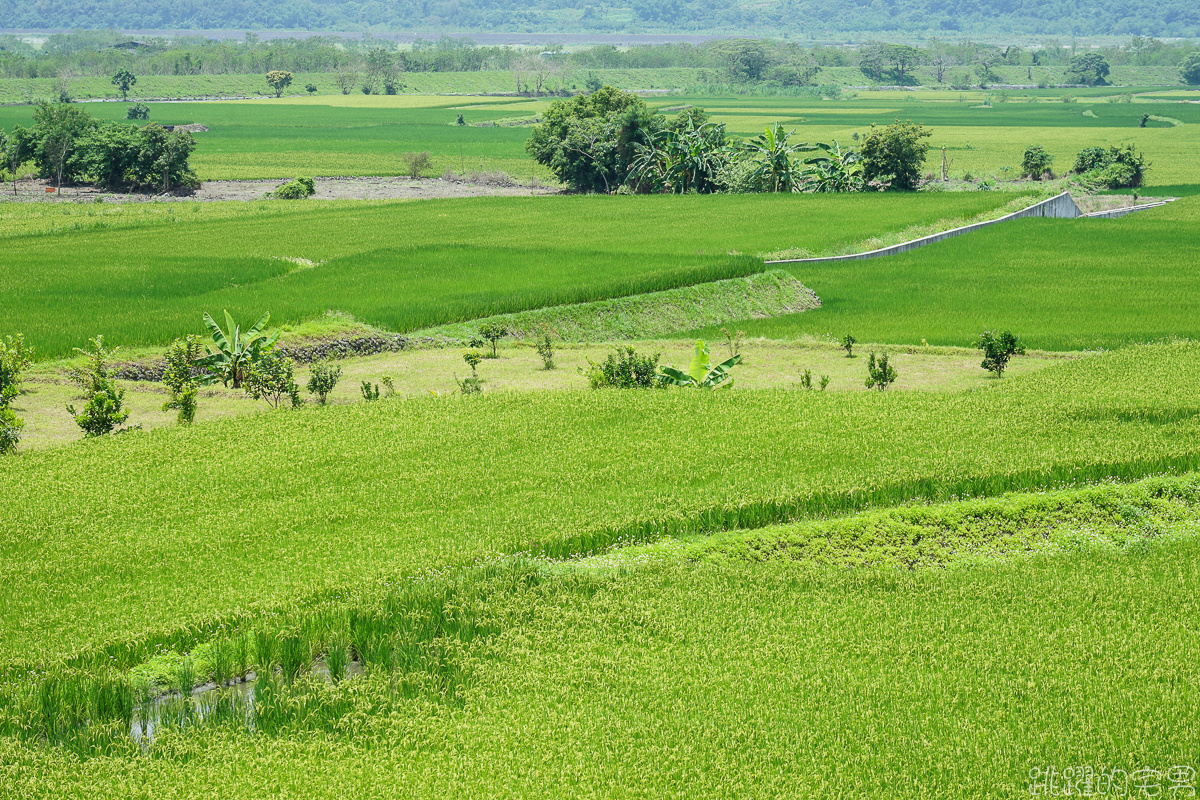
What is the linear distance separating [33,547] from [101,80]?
6942 inches

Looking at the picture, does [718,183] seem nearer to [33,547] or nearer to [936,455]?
[936,455]

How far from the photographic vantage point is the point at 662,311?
1089 inches

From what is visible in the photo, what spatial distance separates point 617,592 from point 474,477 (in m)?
3.55

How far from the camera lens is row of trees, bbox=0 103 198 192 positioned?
61.2 metres

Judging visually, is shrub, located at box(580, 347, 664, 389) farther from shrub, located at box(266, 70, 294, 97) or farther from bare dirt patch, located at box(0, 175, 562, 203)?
shrub, located at box(266, 70, 294, 97)

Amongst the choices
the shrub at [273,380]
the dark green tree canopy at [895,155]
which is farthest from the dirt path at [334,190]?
the shrub at [273,380]

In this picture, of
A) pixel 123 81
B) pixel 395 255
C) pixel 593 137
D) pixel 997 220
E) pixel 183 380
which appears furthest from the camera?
pixel 123 81

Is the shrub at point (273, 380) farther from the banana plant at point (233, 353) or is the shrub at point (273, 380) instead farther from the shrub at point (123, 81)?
the shrub at point (123, 81)

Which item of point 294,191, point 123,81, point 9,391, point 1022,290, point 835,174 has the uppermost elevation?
point 123,81

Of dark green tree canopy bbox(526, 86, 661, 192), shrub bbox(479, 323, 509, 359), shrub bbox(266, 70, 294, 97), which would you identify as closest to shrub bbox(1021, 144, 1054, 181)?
dark green tree canopy bbox(526, 86, 661, 192)

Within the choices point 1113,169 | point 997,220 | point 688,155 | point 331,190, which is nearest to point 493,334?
point 997,220

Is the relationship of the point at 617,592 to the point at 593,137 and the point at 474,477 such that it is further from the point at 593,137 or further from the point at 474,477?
the point at 593,137

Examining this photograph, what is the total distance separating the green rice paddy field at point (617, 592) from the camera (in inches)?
287

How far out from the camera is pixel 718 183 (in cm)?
5878
